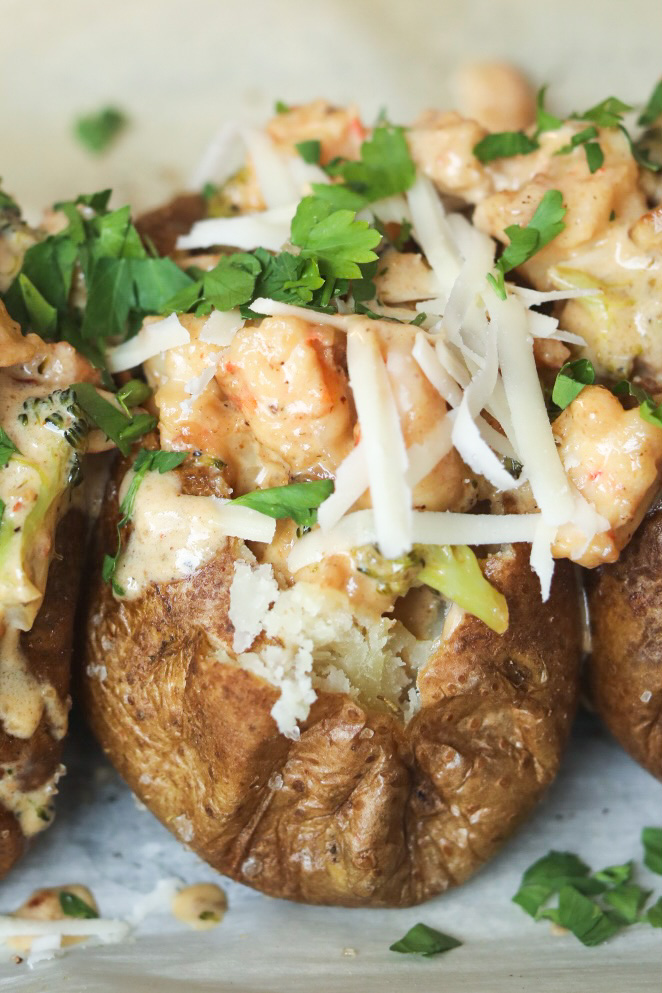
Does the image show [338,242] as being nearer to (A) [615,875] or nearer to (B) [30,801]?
(B) [30,801]

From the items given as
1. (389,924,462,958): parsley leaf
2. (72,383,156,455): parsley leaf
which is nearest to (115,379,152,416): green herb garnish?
(72,383,156,455): parsley leaf

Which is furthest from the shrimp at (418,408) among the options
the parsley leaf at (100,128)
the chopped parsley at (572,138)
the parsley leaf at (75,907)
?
the parsley leaf at (100,128)

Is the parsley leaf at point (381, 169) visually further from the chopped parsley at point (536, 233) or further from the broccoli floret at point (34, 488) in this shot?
the broccoli floret at point (34, 488)

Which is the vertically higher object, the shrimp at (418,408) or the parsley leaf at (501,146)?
the parsley leaf at (501,146)

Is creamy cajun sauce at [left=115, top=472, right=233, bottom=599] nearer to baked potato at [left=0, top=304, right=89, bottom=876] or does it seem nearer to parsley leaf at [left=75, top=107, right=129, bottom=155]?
baked potato at [left=0, top=304, right=89, bottom=876]

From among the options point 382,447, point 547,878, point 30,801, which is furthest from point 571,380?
point 30,801
